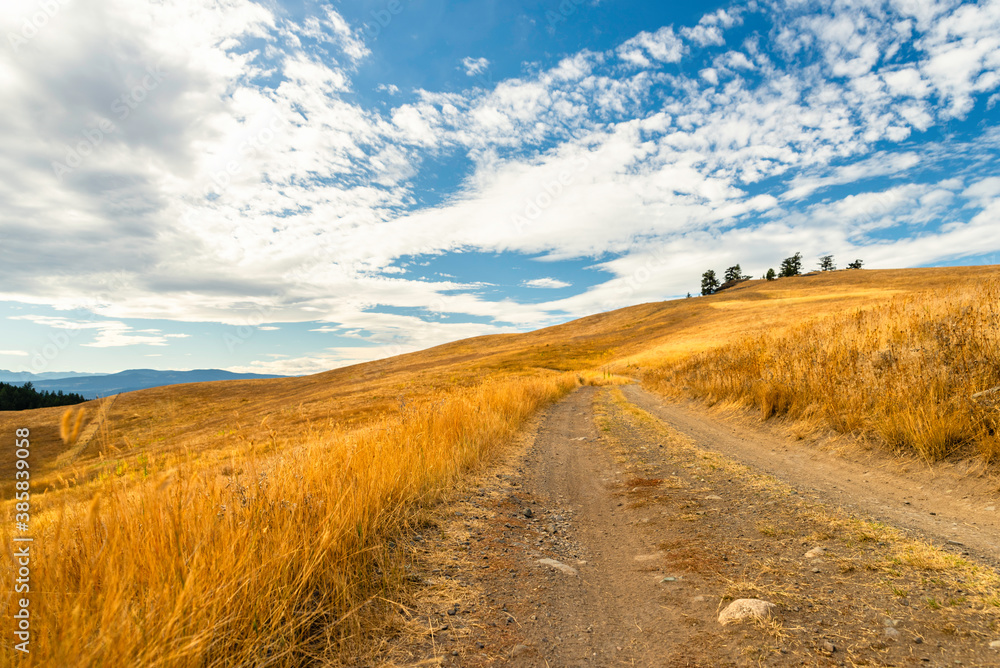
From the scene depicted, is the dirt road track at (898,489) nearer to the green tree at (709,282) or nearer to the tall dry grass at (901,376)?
the tall dry grass at (901,376)

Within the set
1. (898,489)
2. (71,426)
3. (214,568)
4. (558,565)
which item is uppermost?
(71,426)

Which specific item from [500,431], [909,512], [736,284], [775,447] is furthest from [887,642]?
[736,284]

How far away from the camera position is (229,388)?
214ft

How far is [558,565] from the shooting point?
12.5 ft

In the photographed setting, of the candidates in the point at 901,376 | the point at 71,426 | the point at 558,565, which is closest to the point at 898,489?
the point at 901,376

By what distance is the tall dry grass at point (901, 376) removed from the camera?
5336 mm

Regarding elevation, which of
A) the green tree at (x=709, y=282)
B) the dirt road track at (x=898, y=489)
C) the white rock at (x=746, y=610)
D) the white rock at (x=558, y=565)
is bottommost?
the dirt road track at (x=898, y=489)

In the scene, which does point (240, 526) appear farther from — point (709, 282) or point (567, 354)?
point (709, 282)

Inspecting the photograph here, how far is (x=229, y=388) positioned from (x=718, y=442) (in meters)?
74.7

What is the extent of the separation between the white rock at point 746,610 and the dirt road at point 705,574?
0.07 m

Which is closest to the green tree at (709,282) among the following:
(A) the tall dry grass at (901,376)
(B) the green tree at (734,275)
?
(B) the green tree at (734,275)

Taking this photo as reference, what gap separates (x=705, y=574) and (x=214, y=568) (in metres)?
3.63

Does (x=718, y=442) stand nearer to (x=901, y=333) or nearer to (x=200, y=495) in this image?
(x=901, y=333)

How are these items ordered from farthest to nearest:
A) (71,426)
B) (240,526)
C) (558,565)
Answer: (558,565)
(240,526)
(71,426)
